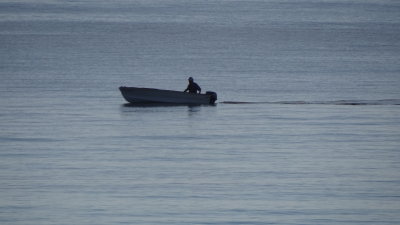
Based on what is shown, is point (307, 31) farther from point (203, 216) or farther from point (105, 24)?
point (203, 216)

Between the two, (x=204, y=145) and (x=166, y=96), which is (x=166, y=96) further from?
(x=204, y=145)

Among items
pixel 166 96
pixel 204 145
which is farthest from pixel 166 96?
pixel 204 145

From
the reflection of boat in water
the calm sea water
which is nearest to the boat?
the reflection of boat in water

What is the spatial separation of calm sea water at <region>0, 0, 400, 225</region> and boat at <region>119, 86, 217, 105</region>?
0.97ft

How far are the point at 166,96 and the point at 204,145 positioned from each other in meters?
8.93

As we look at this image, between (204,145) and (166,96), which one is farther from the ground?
(166,96)

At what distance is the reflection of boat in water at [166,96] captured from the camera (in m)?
40.8

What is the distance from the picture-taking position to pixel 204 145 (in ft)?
107

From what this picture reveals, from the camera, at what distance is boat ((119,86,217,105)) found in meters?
40.8

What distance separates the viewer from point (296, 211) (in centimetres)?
2294

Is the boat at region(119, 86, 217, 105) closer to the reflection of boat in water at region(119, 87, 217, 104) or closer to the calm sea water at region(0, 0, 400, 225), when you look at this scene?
the reflection of boat in water at region(119, 87, 217, 104)

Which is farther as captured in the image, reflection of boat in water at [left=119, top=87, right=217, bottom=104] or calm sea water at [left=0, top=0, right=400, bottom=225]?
reflection of boat in water at [left=119, top=87, right=217, bottom=104]

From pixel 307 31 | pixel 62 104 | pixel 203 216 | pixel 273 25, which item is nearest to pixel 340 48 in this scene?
pixel 307 31

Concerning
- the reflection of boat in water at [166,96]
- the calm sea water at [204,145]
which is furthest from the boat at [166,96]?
the calm sea water at [204,145]
